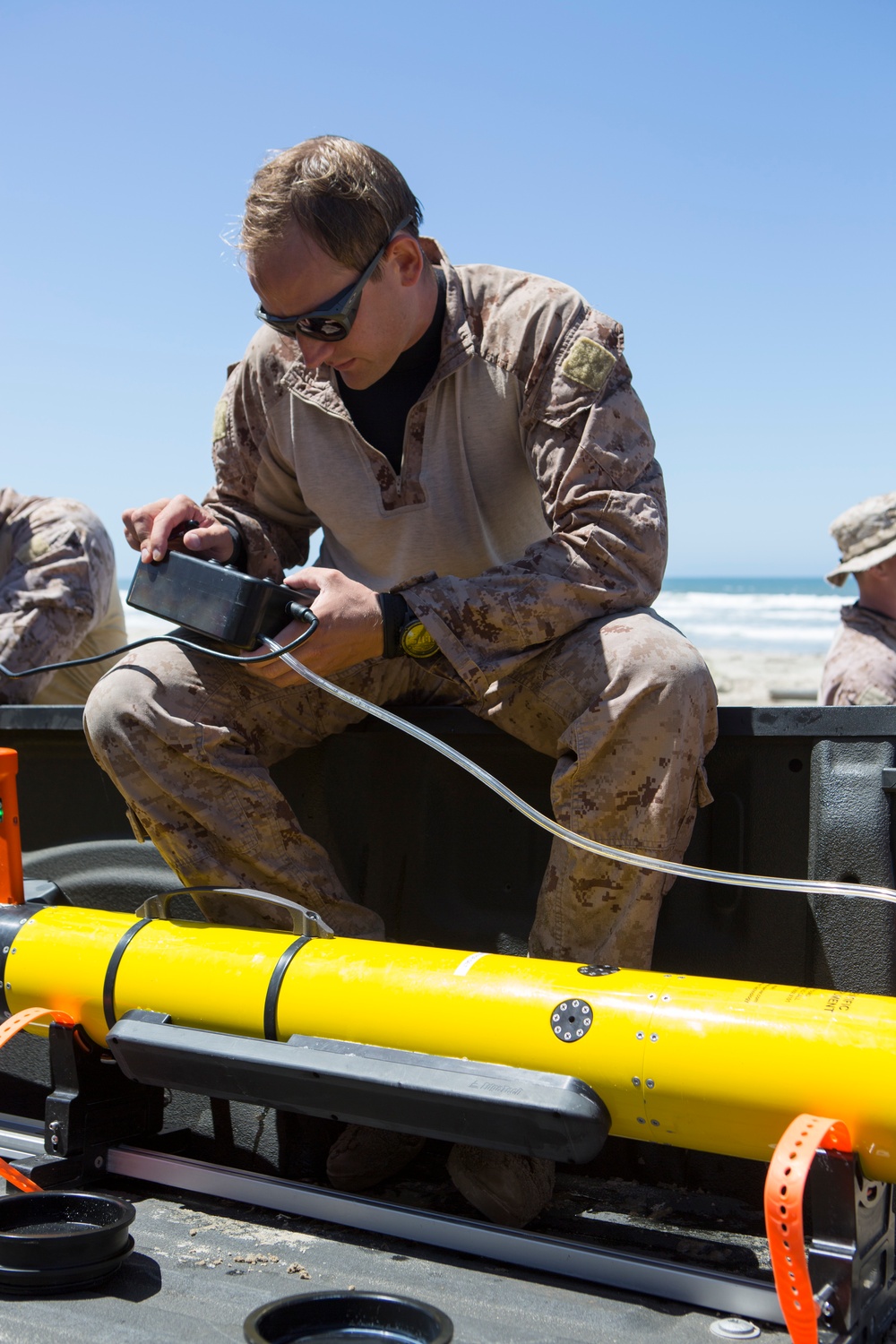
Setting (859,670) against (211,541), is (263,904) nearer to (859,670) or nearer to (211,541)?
(211,541)

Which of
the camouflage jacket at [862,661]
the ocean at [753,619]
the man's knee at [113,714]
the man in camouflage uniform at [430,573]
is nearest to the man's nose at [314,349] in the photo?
the man in camouflage uniform at [430,573]

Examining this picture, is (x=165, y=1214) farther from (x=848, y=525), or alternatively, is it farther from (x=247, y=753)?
(x=848, y=525)

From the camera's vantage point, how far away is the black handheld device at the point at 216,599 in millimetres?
2244

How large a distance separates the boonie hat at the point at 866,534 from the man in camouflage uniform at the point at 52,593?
8.67 ft

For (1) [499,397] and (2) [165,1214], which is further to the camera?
(1) [499,397]

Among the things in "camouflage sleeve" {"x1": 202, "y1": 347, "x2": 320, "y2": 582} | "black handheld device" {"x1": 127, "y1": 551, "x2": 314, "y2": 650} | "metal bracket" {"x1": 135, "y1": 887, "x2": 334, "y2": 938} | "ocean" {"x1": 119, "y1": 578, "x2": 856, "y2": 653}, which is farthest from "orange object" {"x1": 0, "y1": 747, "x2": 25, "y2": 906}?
"ocean" {"x1": 119, "y1": 578, "x2": 856, "y2": 653}

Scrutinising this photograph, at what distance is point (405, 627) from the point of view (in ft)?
7.43

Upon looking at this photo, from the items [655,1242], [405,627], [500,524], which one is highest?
[500,524]

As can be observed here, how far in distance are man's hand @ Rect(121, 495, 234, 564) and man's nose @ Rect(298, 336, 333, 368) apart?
0.40 meters

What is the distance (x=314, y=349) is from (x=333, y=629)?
0.54 metres

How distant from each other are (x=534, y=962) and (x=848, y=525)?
3181 millimetres

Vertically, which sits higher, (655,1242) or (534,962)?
(534,962)

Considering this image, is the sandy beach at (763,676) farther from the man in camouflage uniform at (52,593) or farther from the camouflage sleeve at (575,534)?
the camouflage sleeve at (575,534)

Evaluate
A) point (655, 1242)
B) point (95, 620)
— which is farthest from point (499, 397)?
Result: point (95, 620)
